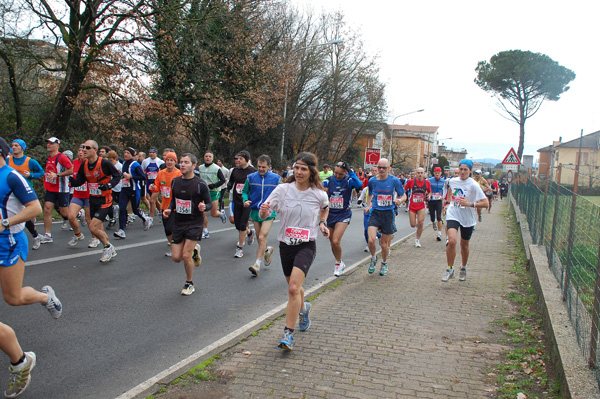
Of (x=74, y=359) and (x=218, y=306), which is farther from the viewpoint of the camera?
(x=218, y=306)

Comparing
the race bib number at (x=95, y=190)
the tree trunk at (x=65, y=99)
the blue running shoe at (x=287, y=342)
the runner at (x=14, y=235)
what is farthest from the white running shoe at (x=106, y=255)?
the tree trunk at (x=65, y=99)

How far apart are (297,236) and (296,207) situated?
289 millimetres

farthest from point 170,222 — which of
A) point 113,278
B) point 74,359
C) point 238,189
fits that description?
point 74,359

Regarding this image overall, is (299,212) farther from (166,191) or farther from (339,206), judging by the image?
(166,191)

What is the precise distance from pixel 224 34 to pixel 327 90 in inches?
580

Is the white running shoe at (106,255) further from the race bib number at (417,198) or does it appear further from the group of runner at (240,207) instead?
the race bib number at (417,198)

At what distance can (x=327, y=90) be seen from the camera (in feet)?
122

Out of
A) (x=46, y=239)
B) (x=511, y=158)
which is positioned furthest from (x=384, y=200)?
(x=511, y=158)

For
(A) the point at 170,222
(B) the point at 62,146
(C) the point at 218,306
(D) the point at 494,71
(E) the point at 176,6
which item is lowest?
A: (C) the point at 218,306

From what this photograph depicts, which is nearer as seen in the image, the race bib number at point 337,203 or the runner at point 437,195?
the race bib number at point 337,203

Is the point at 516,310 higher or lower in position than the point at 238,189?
lower

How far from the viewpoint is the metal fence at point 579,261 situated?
3855 millimetres

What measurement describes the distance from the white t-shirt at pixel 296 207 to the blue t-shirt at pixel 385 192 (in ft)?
12.6

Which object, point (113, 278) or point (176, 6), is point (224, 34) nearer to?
point (176, 6)
